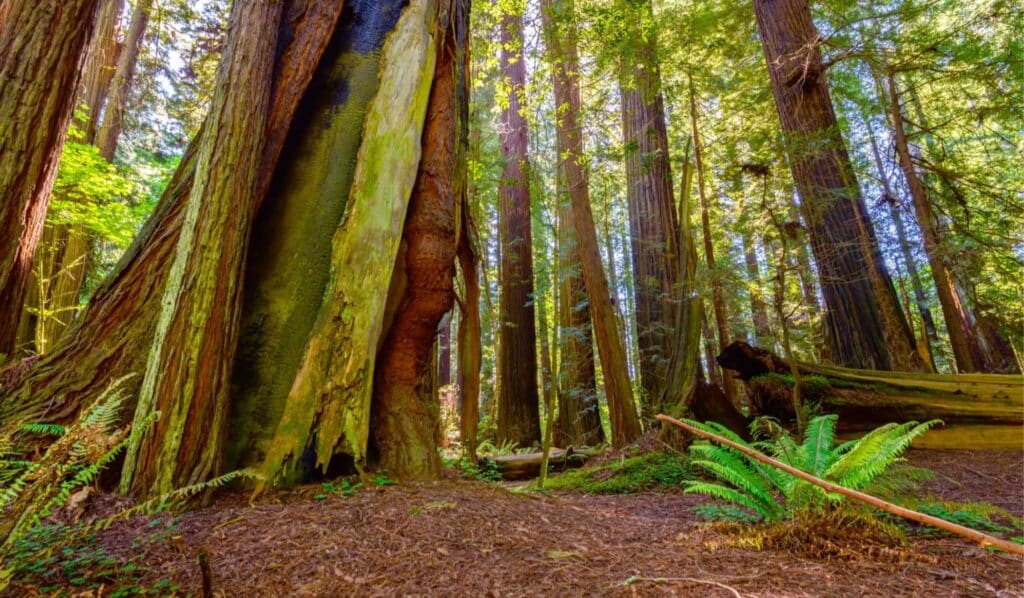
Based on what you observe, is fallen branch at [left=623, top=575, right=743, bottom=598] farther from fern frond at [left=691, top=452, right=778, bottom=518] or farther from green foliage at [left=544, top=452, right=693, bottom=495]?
green foliage at [left=544, top=452, right=693, bottom=495]

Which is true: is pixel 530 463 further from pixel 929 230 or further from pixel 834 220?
pixel 929 230

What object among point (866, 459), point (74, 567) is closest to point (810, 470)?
point (866, 459)

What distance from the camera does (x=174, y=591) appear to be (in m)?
1.25

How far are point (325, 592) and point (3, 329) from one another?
3039 mm

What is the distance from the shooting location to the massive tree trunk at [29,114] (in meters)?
2.72

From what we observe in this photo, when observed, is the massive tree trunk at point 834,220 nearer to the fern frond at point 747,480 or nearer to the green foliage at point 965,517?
the green foliage at point 965,517

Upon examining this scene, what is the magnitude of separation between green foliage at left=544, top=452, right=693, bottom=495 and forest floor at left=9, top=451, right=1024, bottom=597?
5.61ft

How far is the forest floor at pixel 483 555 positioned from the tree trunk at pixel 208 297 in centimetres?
30

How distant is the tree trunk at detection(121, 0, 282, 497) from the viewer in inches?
83.2

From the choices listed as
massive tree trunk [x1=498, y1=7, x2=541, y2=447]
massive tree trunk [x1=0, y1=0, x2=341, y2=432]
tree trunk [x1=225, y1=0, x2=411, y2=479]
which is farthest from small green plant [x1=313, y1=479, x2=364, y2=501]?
massive tree trunk [x1=498, y1=7, x2=541, y2=447]

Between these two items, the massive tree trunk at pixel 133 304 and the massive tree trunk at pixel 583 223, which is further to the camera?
the massive tree trunk at pixel 583 223

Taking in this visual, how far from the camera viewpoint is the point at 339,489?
92.1 inches

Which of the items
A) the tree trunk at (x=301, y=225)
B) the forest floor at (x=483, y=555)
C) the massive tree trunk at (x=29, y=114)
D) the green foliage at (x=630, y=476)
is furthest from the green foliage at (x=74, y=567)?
the green foliage at (x=630, y=476)

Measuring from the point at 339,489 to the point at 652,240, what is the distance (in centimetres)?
634
